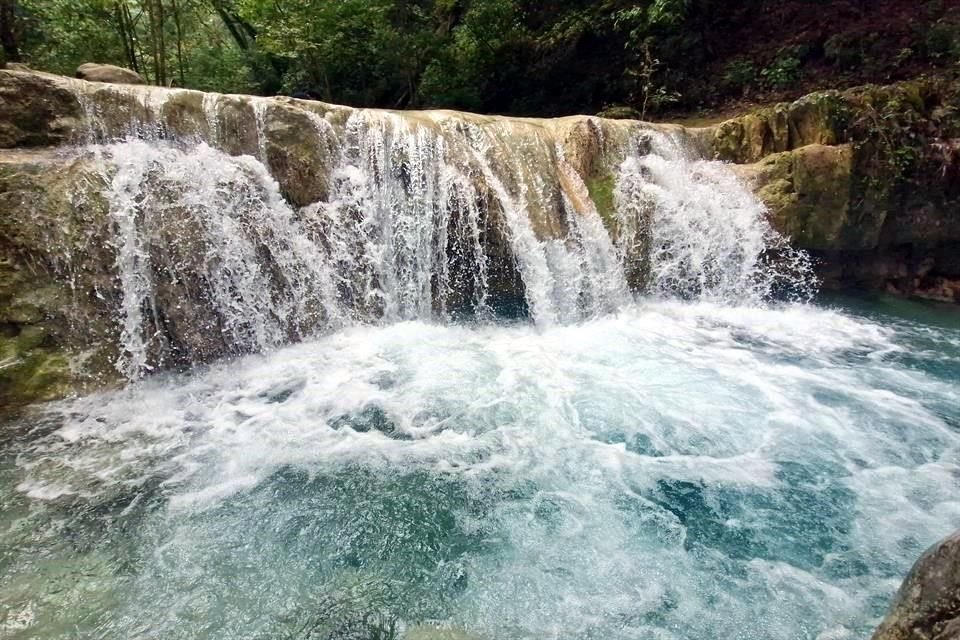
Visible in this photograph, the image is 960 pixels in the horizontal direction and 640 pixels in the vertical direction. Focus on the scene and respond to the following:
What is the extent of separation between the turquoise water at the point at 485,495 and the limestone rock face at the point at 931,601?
36.4 inches

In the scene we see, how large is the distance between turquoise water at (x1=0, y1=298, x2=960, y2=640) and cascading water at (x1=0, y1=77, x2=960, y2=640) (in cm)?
2

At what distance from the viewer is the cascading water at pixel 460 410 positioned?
8.08 ft

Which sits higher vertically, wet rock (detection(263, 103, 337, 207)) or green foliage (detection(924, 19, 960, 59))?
green foliage (detection(924, 19, 960, 59))

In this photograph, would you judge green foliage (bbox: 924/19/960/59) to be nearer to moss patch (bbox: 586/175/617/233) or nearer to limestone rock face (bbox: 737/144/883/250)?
limestone rock face (bbox: 737/144/883/250)

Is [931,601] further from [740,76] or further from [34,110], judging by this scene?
[740,76]

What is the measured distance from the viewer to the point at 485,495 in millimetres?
3146

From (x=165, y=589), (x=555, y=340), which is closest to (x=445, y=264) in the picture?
(x=555, y=340)

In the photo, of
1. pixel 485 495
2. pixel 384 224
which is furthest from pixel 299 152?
pixel 485 495

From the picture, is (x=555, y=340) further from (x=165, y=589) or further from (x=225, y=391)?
(x=165, y=589)

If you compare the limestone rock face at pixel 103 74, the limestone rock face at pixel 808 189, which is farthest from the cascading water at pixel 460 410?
the limestone rock face at pixel 103 74

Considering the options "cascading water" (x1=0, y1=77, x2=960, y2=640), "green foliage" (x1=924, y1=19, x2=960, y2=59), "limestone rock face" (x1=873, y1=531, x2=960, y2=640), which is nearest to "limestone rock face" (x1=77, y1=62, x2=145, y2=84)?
"cascading water" (x1=0, y1=77, x2=960, y2=640)

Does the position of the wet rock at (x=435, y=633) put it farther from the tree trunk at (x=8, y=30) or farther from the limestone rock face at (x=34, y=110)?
the tree trunk at (x=8, y=30)

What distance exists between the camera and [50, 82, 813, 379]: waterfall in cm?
460

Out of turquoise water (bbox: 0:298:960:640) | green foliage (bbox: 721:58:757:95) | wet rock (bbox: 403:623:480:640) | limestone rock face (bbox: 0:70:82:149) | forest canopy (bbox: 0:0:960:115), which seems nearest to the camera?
wet rock (bbox: 403:623:480:640)
